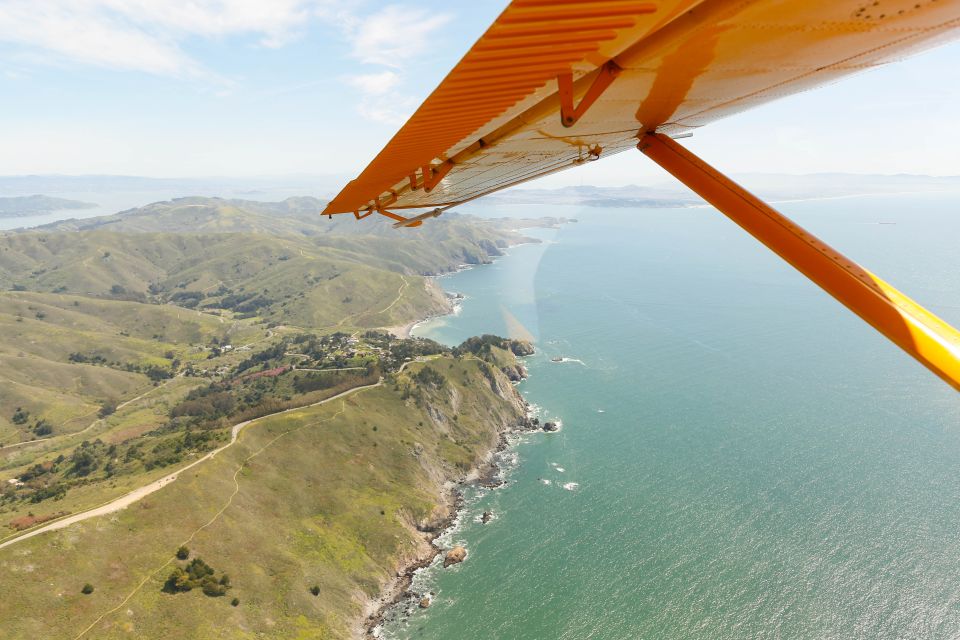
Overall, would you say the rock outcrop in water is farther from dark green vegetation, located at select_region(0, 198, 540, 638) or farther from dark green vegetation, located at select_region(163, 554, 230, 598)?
dark green vegetation, located at select_region(163, 554, 230, 598)

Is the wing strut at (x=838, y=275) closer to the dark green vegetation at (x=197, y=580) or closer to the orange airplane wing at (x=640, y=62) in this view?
the orange airplane wing at (x=640, y=62)

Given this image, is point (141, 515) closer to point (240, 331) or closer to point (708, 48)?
point (708, 48)

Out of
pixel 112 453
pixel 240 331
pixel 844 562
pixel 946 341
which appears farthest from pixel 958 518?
pixel 240 331

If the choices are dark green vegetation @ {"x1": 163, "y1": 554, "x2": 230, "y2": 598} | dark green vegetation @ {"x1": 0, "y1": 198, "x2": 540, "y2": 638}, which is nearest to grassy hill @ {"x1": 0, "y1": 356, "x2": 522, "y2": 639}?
dark green vegetation @ {"x1": 0, "y1": 198, "x2": 540, "y2": 638}

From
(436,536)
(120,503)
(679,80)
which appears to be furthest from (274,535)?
A: (679,80)

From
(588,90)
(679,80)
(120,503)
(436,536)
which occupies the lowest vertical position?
(436,536)

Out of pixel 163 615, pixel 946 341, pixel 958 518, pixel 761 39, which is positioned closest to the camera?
pixel 761 39

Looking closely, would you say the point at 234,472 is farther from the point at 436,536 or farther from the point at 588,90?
the point at 588,90
